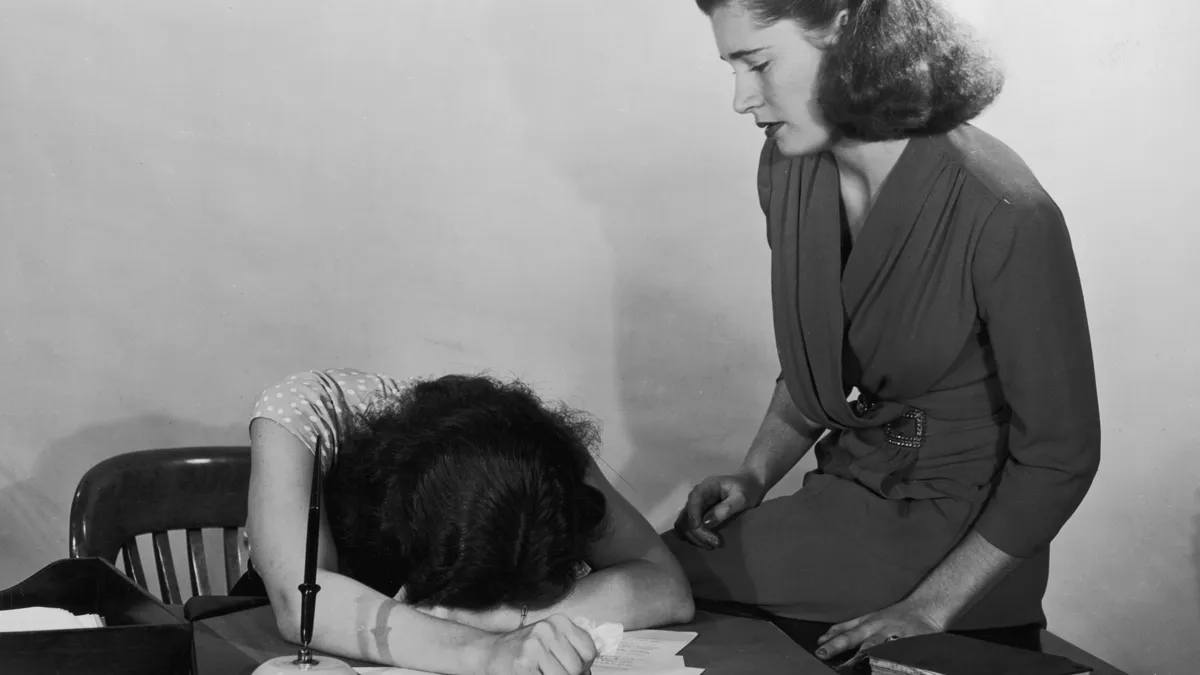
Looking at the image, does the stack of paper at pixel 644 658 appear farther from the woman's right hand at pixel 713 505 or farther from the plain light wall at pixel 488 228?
the plain light wall at pixel 488 228

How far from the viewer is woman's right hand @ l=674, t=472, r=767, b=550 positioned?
1832 mm

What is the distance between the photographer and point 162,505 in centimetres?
191

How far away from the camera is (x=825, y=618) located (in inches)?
68.7

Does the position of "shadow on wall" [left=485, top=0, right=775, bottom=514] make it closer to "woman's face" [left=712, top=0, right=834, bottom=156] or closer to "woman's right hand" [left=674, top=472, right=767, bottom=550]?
"woman's right hand" [left=674, top=472, right=767, bottom=550]

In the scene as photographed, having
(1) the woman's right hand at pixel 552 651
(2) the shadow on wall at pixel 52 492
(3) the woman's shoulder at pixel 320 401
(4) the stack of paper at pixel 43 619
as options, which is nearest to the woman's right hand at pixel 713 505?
(3) the woman's shoulder at pixel 320 401

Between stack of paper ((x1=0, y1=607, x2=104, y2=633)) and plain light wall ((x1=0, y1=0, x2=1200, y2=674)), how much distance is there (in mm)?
1380

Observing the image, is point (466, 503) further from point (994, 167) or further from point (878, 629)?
point (994, 167)

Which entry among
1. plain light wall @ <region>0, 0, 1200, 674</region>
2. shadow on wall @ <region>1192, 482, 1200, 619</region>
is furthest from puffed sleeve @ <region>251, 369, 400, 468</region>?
shadow on wall @ <region>1192, 482, 1200, 619</region>

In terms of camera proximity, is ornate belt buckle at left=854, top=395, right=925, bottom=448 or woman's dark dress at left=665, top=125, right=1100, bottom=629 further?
ornate belt buckle at left=854, top=395, right=925, bottom=448

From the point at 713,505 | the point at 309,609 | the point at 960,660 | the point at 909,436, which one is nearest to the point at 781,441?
the point at 713,505

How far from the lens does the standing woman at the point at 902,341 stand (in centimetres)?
154

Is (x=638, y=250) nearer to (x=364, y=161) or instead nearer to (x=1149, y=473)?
(x=364, y=161)

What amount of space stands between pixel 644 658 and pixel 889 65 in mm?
806

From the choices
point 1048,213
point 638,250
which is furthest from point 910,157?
point 638,250
